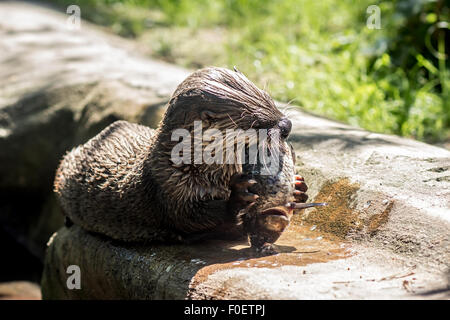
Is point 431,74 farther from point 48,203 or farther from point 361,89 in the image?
point 48,203

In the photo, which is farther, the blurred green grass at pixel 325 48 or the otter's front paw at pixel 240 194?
the blurred green grass at pixel 325 48

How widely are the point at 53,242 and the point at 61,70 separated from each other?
2.36m

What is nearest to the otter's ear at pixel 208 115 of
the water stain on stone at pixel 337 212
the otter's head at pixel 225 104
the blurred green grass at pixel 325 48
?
the otter's head at pixel 225 104

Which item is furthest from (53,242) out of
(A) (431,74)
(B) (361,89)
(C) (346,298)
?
(A) (431,74)

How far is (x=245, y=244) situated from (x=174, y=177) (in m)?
0.52

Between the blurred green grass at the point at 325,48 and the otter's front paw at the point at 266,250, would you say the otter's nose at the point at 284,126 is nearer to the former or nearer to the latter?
the otter's front paw at the point at 266,250

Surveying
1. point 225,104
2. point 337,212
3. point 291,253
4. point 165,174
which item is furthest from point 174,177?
point 337,212


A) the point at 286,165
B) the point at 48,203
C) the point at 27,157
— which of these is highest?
the point at 286,165

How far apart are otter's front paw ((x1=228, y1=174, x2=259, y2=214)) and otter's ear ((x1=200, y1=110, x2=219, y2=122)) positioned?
332 mm

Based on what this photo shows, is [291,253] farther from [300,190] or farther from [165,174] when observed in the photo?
[165,174]

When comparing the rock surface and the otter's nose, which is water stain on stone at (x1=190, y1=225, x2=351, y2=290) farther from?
the otter's nose

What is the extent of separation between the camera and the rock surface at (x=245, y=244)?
2.64 meters

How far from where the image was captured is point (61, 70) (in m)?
6.04

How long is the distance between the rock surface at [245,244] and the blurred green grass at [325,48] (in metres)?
1.37
